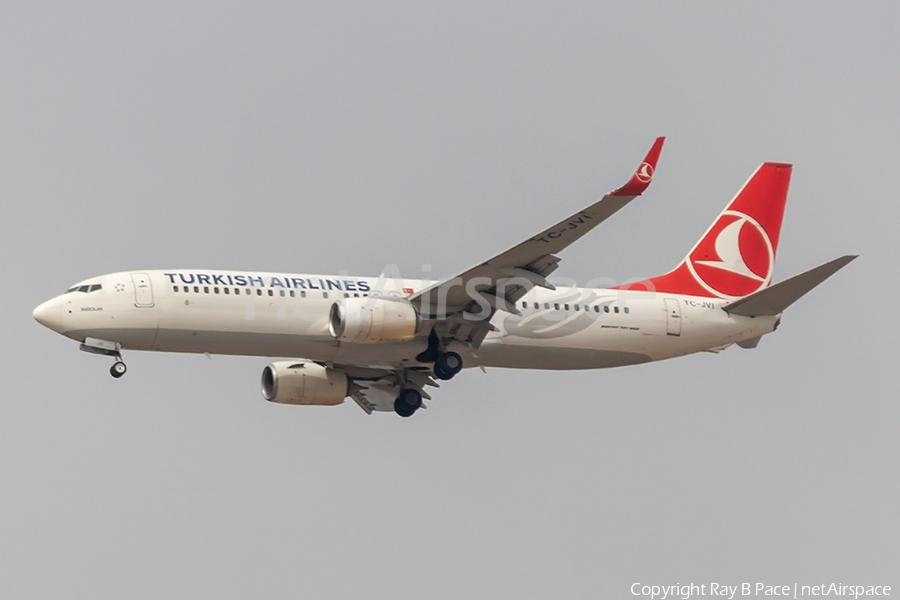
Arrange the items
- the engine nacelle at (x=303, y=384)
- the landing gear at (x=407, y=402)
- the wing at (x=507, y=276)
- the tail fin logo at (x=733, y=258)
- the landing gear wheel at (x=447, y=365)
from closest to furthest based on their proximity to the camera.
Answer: the wing at (x=507, y=276), the landing gear wheel at (x=447, y=365), the engine nacelle at (x=303, y=384), the landing gear at (x=407, y=402), the tail fin logo at (x=733, y=258)

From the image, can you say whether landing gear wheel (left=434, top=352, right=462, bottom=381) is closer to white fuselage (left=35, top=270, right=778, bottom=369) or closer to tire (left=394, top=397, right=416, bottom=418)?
white fuselage (left=35, top=270, right=778, bottom=369)

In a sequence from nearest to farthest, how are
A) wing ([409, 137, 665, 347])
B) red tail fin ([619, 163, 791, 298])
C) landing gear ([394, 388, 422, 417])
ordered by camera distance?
wing ([409, 137, 665, 347]), landing gear ([394, 388, 422, 417]), red tail fin ([619, 163, 791, 298])

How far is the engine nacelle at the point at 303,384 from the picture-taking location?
50.2 metres

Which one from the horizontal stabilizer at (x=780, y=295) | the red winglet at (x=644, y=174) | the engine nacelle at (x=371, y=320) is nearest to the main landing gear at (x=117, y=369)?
the engine nacelle at (x=371, y=320)

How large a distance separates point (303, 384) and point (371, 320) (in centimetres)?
666

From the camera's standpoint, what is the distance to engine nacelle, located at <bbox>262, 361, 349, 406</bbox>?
50.2m

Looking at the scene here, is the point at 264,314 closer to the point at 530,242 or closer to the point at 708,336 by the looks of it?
the point at 530,242

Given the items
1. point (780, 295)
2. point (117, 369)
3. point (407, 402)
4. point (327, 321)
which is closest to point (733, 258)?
point (780, 295)

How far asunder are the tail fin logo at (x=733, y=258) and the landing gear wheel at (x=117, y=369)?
1942 cm

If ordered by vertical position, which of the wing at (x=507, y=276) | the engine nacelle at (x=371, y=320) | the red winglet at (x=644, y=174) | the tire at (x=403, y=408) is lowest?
the tire at (x=403, y=408)

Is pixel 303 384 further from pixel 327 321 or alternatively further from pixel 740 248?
pixel 740 248

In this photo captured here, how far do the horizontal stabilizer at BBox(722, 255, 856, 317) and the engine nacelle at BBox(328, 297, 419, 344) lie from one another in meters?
11.4

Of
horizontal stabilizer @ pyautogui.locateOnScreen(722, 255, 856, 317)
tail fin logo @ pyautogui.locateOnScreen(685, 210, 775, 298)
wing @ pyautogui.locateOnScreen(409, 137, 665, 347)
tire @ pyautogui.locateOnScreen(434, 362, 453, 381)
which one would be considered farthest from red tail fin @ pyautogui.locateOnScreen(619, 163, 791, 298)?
tire @ pyautogui.locateOnScreen(434, 362, 453, 381)

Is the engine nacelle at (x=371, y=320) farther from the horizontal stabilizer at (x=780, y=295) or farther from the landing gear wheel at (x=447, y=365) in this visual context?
the horizontal stabilizer at (x=780, y=295)
